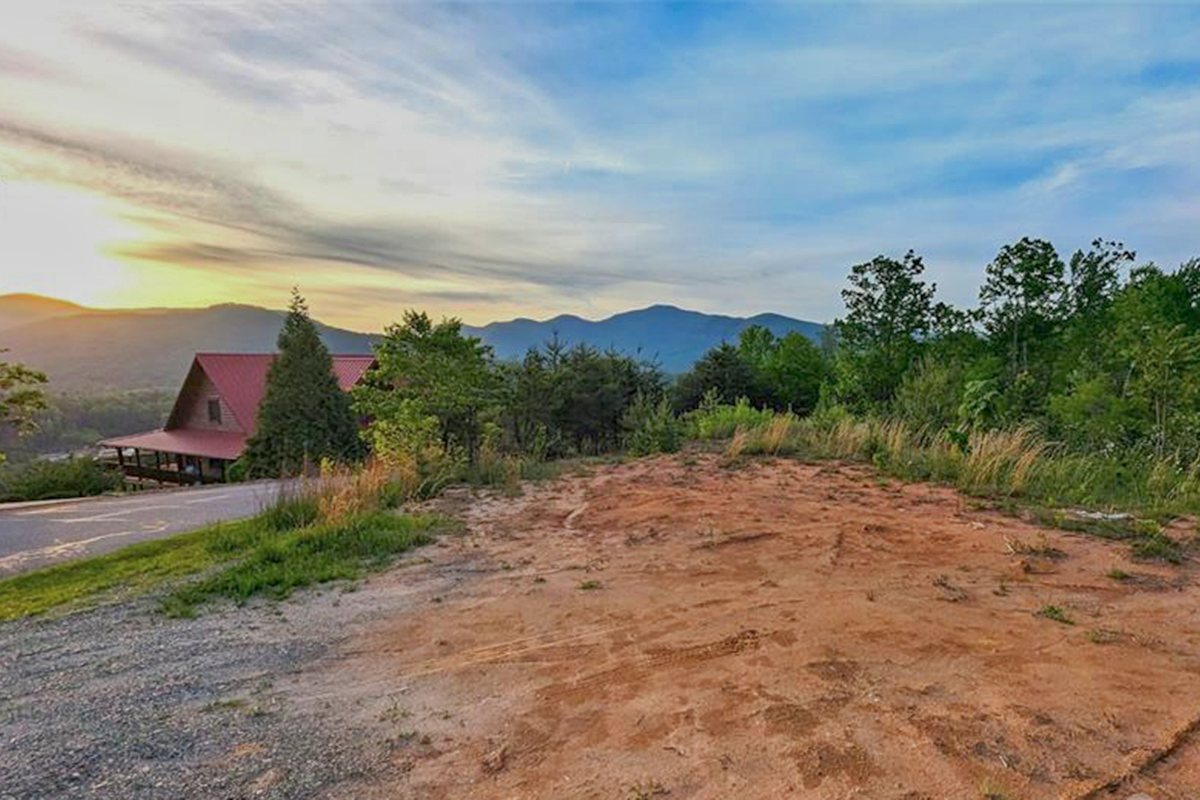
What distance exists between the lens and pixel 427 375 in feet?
29.7

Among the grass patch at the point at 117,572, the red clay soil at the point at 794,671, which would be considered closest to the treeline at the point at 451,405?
the grass patch at the point at 117,572

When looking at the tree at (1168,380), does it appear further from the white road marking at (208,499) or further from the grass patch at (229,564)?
the white road marking at (208,499)

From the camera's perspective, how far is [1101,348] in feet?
48.9

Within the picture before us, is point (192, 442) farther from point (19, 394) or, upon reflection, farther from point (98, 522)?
point (98, 522)

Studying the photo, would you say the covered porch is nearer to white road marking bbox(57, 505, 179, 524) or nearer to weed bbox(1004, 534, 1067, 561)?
white road marking bbox(57, 505, 179, 524)

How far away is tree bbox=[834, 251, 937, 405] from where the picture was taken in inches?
690

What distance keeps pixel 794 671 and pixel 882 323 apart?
55.5 feet

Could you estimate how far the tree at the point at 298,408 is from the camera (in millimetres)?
18094

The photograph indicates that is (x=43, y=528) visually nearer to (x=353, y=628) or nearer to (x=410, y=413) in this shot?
(x=410, y=413)

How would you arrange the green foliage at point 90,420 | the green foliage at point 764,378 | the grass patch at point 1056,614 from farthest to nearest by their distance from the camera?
the green foliage at point 90,420 → the green foliage at point 764,378 → the grass patch at point 1056,614

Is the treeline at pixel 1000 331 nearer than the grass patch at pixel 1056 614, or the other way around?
the grass patch at pixel 1056 614

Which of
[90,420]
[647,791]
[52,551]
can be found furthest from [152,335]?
[647,791]

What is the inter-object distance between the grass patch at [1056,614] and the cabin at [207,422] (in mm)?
22574

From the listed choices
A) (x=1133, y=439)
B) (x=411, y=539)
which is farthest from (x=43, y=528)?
(x=1133, y=439)
